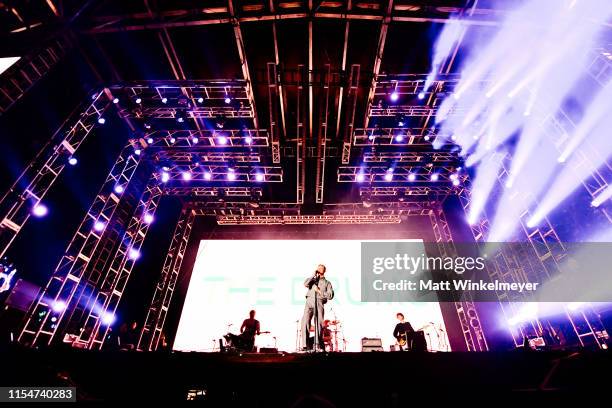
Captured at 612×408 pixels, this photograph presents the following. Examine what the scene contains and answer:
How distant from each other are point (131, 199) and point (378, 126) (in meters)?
8.86

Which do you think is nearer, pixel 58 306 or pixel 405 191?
pixel 58 306

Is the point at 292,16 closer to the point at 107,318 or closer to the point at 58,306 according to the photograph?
the point at 58,306

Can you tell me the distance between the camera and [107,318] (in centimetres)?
779

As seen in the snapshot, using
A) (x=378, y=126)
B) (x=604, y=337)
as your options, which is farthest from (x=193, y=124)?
(x=604, y=337)

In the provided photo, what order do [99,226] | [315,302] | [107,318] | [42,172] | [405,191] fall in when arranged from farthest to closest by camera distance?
[405,191] → [107,318] → [99,226] → [42,172] → [315,302]

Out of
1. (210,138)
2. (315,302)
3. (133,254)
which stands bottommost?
(315,302)

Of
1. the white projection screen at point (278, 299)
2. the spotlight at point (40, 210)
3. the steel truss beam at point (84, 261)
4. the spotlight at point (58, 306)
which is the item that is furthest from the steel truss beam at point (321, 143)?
the spotlight at point (58, 306)

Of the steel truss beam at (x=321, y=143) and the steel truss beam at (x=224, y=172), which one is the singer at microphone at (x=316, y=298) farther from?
the steel truss beam at (x=224, y=172)

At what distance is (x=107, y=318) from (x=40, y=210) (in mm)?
3566

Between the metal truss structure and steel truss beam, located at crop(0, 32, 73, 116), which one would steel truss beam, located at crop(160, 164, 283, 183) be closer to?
the metal truss structure

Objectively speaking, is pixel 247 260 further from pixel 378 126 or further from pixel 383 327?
pixel 378 126

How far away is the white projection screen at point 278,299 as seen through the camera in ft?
29.6

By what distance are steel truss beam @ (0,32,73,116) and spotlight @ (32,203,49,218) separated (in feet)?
6.54

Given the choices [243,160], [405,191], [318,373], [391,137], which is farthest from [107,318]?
[405,191]
